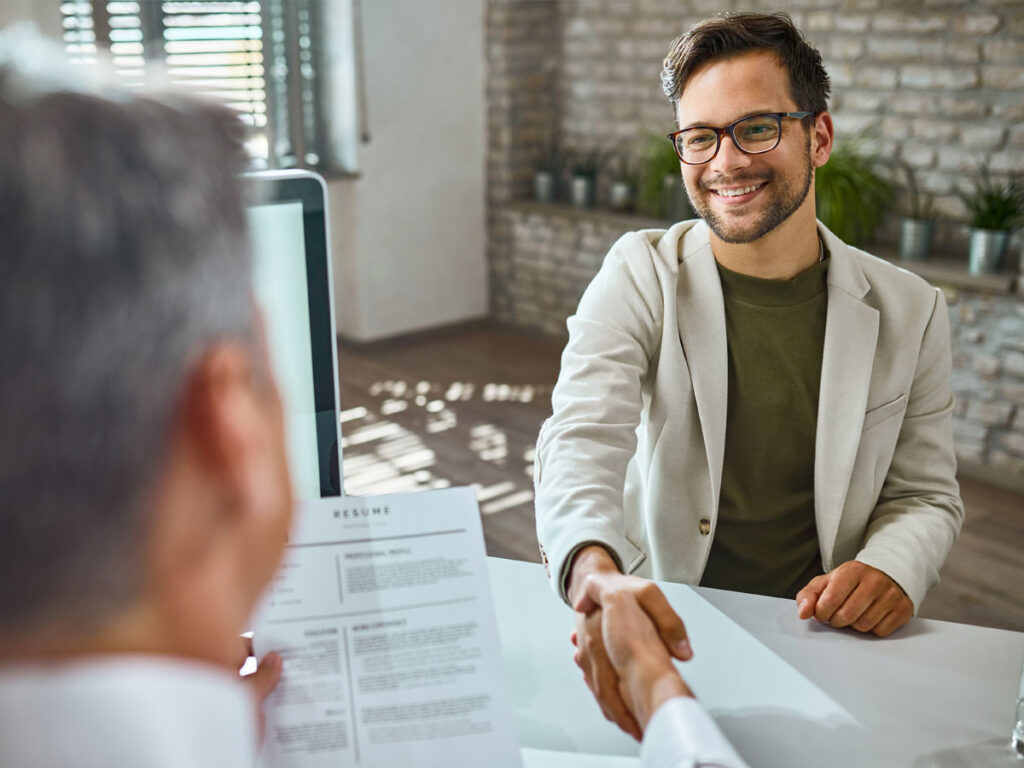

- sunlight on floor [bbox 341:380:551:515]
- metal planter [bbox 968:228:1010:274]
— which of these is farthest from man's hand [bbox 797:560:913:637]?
metal planter [bbox 968:228:1010:274]

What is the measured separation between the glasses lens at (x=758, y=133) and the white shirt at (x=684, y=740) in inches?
36.4

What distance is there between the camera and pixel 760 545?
1.38 metres

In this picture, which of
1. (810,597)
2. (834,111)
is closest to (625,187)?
(834,111)

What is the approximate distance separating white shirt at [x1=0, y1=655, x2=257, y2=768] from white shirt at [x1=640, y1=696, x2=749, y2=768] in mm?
361

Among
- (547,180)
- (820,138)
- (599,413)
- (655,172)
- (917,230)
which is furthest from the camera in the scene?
(547,180)

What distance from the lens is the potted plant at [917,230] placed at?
11.5ft

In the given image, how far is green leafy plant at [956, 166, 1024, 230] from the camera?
326cm

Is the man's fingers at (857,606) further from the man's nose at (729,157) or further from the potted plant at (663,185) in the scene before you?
the potted plant at (663,185)

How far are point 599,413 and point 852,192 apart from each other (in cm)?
263

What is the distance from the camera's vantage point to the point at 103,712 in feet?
1.17

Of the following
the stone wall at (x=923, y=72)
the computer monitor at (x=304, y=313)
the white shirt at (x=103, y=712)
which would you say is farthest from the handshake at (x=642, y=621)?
the stone wall at (x=923, y=72)

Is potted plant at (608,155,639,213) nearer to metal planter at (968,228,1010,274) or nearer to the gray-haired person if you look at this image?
metal planter at (968,228,1010,274)

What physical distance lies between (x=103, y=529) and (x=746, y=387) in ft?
3.75

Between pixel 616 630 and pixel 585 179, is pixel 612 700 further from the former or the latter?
pixel 585 179
